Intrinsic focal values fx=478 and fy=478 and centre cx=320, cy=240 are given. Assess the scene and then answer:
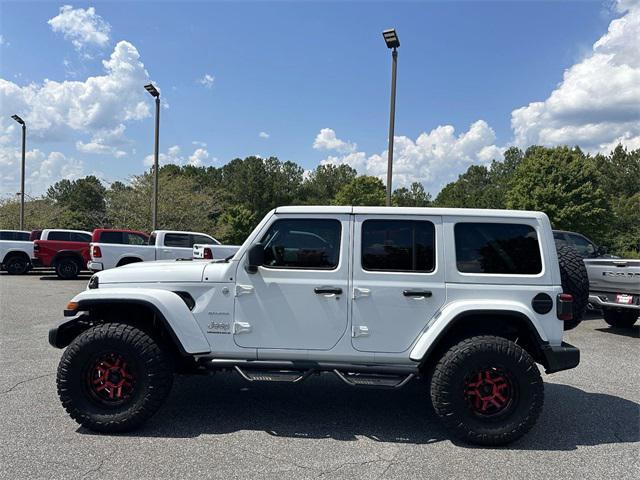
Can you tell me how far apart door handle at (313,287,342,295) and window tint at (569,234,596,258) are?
29.7ft

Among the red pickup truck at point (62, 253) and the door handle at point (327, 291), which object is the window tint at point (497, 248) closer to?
the door handle at point (327, 291)

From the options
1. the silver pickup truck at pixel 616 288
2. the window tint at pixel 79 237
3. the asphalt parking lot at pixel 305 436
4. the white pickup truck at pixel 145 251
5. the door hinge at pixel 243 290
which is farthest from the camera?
the window tint at pixel 79 237

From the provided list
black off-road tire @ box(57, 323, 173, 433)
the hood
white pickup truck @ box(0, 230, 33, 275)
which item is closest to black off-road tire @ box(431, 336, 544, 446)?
the hood

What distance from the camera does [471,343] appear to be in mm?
3898

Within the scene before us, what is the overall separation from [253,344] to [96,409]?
4.55 ft

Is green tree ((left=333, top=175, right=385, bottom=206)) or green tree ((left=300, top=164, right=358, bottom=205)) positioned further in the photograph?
green tree ((left=300, top=164, right=358, bottom=205))

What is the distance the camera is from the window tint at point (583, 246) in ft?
36.2

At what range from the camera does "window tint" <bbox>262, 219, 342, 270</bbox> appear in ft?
13.5

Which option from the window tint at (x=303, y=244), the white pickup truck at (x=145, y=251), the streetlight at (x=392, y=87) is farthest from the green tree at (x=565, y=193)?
the window tint at (x=303, y=244)

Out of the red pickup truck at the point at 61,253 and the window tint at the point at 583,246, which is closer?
the window tint at the point at 583,246

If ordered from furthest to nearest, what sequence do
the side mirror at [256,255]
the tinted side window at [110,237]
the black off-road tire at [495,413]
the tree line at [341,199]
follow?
the tree line at [341,199] < the tinted side window at [110,237] < the side mirror at [256,255] < the black off-road tire at [495,413]

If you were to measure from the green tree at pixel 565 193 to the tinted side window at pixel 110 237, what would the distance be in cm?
3063

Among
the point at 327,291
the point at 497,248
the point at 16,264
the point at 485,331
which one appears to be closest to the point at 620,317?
the point at 485,331

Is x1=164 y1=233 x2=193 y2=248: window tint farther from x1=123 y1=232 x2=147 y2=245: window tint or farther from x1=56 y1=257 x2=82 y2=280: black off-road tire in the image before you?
x1=56 y1=257 x2=82 y2=280: black off-road tire
